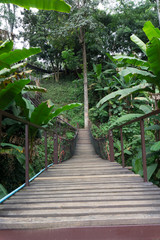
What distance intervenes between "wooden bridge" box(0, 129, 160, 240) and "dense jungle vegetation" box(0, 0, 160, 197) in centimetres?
119

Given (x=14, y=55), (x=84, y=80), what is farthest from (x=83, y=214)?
(x=84, y=80)

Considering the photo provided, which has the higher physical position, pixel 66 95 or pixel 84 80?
pixel 84 80

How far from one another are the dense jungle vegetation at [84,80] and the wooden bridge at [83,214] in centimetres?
119

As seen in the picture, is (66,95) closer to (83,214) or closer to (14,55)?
(14,55)

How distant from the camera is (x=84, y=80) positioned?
1565 centimetres

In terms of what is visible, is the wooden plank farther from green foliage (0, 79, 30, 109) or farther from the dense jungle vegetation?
green foliage (0, 79, 30, 109)

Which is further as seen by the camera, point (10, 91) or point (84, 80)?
point (84, 80)

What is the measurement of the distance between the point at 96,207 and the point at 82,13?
48.2ft

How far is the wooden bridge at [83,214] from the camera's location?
1175mm

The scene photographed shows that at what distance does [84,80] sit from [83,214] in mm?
14940

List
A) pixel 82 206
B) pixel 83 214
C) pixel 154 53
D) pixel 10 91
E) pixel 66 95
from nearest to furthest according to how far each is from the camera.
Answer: pixel 83 214, pixel 82 206, pixel 10 91, pixel 154 53, pixel 66 95

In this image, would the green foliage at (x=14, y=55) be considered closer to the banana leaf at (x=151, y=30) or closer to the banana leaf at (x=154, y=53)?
the banana leaf at (x=154, y=53)

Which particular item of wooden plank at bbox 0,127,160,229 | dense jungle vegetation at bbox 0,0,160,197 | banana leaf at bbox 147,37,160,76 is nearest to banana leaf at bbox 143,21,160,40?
dense jungle vegetation at bbox 0,0,160,197

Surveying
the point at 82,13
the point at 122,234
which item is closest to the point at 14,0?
the point at 122,234
